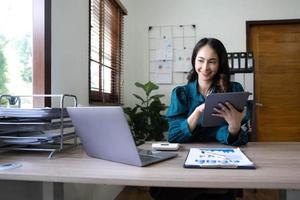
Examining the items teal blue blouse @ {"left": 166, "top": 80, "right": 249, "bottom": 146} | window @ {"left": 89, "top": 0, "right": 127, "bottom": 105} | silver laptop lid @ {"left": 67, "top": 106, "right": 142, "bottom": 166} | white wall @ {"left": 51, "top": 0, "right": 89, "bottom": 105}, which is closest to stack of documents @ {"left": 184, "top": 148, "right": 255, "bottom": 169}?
silver laptop lid @ {"left": 67, "top": 106, "right": 142, "bottom": 166}

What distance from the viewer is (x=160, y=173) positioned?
0.75 m

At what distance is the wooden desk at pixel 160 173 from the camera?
0.67 metres

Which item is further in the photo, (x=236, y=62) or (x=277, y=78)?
(x=277, y=78)

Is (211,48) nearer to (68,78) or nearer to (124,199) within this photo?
(68,78)

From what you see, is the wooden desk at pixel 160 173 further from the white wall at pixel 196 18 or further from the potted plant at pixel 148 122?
the white wall at pixel 196 18

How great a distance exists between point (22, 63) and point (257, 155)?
1.27m

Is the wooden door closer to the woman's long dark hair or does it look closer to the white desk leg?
the woman's long dark hair

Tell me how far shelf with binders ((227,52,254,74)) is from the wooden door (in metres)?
0.56

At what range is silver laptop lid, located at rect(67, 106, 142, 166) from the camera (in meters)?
0.82

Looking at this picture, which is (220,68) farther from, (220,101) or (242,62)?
(242,62)

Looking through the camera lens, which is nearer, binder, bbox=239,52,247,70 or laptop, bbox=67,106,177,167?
laptop, bbox=67,106,177,167

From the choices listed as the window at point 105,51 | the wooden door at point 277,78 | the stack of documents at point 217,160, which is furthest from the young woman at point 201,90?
the wooden door at point 277,78

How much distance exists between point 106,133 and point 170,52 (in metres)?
3.00

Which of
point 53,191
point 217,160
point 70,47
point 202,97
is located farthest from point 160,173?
point 70,47
